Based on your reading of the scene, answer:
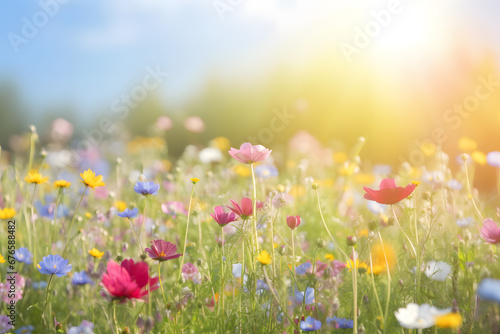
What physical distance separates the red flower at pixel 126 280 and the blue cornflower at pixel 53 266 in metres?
0.37

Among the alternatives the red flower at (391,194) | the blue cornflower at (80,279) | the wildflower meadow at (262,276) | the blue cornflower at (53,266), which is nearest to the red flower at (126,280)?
the wildflower meadow at (262,276)

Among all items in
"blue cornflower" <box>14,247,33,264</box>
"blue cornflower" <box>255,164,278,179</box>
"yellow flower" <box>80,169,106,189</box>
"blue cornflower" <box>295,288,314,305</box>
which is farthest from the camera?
"blue cornflower" <box>255,164,278,179</box>

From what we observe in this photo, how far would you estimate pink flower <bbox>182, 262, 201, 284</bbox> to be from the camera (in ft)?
5.15

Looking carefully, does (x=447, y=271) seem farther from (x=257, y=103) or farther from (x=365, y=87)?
(x=257, y=103)

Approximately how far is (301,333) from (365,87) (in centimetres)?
485

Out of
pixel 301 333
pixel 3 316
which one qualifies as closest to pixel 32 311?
pixel 3 316

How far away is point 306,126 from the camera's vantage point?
6.38 m

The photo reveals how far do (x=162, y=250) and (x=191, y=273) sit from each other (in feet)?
1.15

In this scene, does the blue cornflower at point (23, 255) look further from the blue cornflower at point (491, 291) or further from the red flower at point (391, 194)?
the blue cornflower at point (491, 291)

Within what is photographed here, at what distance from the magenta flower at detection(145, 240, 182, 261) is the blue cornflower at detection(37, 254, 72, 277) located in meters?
0.36

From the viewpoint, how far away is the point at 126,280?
3.87 ft

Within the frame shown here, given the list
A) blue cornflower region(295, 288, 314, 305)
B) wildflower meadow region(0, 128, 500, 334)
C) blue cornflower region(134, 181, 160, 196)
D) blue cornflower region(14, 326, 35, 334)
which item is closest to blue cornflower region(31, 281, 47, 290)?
wildflower meadow region(0, 128, 500, 334)

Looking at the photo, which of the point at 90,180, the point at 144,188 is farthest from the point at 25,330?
the point at 144,188

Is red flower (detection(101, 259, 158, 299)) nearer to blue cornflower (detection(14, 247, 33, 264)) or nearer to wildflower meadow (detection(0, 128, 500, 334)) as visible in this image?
wildflower meadow (detection(0, 128, 500, 334))
